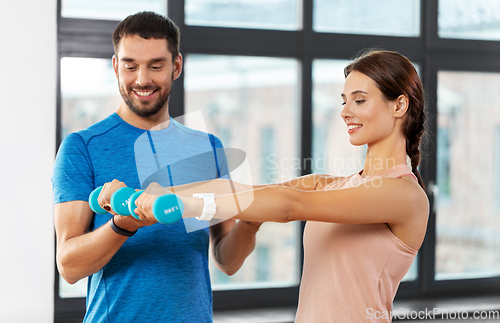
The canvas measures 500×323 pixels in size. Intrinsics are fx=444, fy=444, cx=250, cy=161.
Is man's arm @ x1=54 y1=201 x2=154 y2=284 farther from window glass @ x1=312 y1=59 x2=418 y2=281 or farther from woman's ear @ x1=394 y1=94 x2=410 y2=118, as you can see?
window glass @ x1=312 y1=59 x2=418 y2=281

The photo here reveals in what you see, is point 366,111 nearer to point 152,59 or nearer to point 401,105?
point 401,105

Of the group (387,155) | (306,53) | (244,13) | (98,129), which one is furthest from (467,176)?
(98,129)

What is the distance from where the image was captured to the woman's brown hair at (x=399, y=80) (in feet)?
3.90

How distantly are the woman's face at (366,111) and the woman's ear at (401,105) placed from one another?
11 millimetres

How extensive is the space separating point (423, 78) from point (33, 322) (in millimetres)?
2560

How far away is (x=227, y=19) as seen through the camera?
2477 mm

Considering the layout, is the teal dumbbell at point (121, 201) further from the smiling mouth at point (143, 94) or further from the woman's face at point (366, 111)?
the woman's face at point (366, 111)

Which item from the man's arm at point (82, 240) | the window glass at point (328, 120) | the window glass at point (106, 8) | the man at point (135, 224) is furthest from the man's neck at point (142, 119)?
the window glass at point (328, 120)

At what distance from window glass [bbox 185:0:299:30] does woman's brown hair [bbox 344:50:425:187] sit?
1.37 m

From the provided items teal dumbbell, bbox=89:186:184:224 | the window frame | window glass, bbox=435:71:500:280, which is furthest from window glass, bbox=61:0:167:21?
window glass, bbox=435:71:500:280

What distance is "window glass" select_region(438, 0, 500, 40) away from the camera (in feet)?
9.22

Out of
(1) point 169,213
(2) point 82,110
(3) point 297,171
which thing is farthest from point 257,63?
(1) point 169,213

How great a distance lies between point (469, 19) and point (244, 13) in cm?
150

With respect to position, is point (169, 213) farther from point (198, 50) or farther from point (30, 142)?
point (198, 50)
